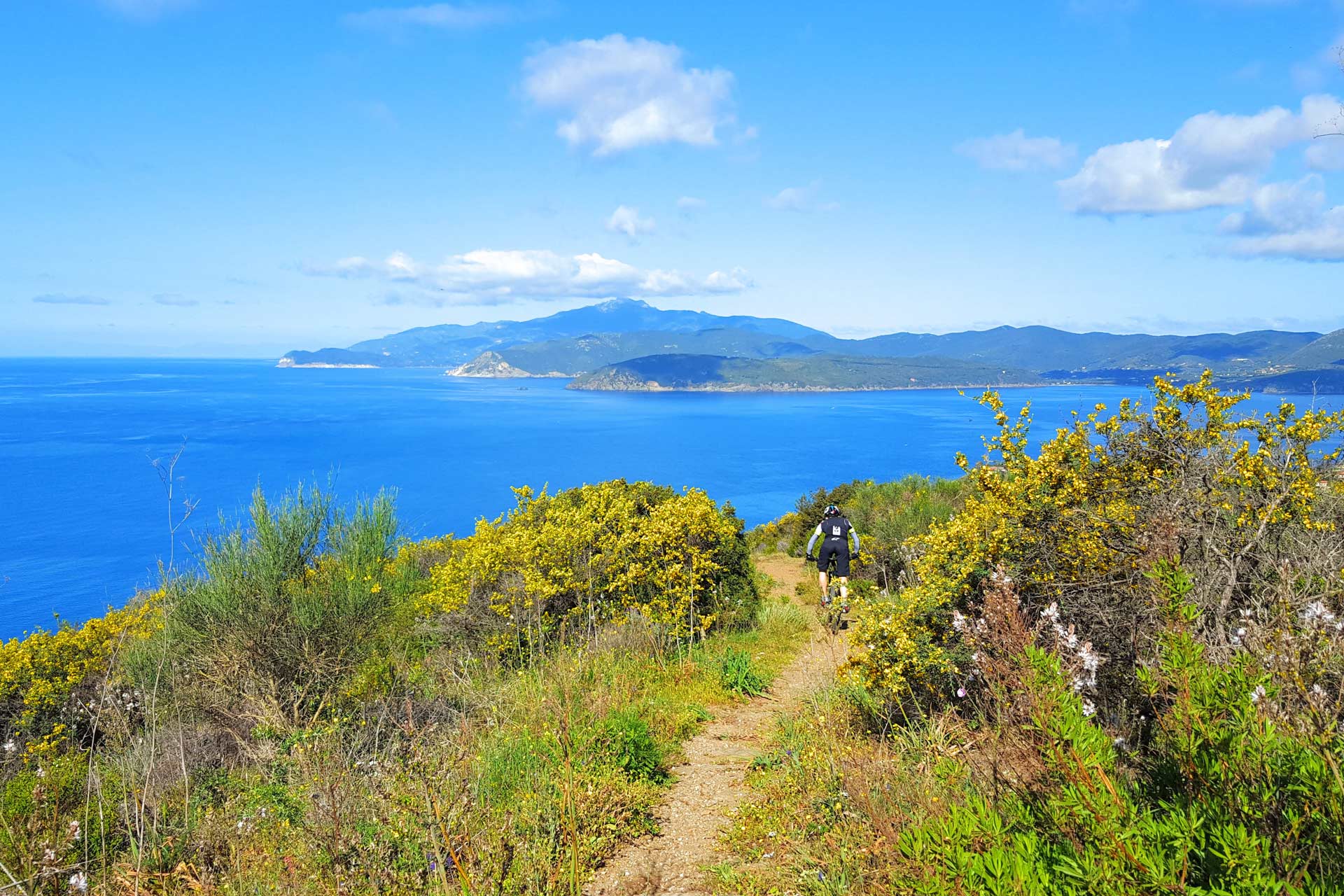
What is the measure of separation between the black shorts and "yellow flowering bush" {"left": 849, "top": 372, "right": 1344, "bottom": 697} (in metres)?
4.31

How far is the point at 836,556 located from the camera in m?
10.8

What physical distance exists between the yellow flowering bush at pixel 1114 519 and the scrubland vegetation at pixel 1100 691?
0.02 meters

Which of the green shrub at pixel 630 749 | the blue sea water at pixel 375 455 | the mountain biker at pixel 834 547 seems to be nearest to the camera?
the green shrub at pixel 630 749

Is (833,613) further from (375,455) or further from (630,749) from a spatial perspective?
(375,455)

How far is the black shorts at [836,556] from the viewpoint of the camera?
10.6 meters

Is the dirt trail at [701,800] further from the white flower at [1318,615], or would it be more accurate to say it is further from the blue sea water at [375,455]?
the blue sea water at [375,455]

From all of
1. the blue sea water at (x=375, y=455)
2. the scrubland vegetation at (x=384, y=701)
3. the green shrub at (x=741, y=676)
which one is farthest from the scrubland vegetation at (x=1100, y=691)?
the blue sea water at (x=375, y=455)

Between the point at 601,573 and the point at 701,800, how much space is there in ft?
15.4

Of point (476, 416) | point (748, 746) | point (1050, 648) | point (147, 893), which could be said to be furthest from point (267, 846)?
point (476, 416)

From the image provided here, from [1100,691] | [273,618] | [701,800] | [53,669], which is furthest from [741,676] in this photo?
[53,669]

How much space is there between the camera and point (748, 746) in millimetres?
5867

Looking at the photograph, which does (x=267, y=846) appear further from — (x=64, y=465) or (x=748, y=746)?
(x=64, y=465)

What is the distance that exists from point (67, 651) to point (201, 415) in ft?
381

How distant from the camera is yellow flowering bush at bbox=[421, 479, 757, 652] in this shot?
905cm
